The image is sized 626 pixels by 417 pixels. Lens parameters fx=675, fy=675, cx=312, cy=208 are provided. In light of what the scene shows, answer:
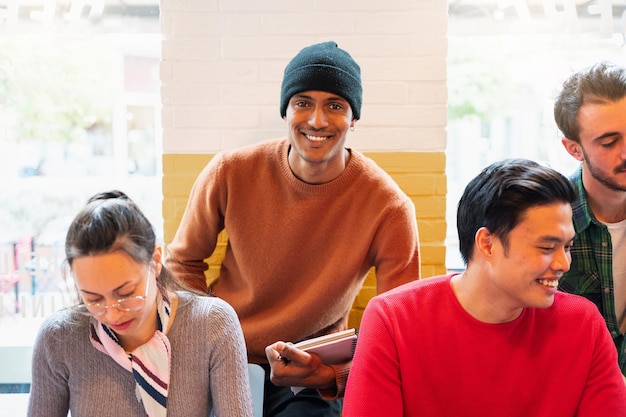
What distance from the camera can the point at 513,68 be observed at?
3090 mm

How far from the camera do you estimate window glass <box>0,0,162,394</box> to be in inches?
117

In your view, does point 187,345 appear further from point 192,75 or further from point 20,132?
point 20,132

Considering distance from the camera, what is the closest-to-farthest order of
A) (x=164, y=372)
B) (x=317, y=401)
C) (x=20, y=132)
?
(x=164, y=372) < (x=317, y=401) < (x=20, y=132)

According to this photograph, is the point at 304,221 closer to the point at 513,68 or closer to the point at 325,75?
the point at 325,75

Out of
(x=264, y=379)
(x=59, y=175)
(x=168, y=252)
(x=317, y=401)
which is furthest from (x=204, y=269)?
(x=59, y=175)

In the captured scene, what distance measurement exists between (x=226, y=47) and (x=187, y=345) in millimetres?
1268

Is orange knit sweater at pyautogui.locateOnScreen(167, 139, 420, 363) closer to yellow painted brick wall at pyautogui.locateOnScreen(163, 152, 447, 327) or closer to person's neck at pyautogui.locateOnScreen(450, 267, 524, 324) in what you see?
yellow painted brick wall at pyautogui.locateOnScreen(163, 152, 447, 327)

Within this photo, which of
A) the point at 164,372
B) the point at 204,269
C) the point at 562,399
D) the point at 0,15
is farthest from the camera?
the point at 0,15

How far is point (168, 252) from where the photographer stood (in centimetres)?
248

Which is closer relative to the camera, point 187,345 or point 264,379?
point 187,345

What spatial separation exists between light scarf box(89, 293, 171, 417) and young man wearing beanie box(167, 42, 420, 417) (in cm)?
54

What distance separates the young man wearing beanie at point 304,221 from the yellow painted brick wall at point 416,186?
251 millimetres

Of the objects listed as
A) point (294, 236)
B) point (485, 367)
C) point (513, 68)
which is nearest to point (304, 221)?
point (294, 236)

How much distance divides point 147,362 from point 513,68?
7.12ft
